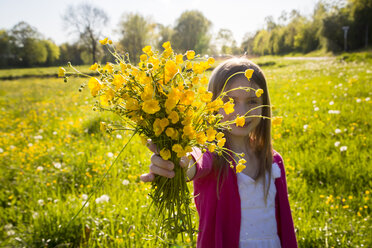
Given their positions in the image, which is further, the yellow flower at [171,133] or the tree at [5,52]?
the tree at [5,52]

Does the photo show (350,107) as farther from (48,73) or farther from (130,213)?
(48,73)

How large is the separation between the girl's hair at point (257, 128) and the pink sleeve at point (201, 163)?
0.07m

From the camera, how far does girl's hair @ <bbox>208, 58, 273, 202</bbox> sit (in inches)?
59.5

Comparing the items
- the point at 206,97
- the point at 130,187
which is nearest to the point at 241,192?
the point at 206,97

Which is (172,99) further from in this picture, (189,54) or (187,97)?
(189,54)

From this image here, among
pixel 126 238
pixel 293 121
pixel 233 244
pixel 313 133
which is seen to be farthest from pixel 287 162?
pixel 126 238

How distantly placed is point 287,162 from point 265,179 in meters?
1.59

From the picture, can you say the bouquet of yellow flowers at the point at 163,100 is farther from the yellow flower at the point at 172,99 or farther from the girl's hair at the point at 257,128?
the girl's hair at the point at 257,128

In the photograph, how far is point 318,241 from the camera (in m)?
1.98

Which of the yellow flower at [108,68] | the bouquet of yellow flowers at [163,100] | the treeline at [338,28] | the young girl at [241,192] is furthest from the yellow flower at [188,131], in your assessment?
the treeline at [338,28]

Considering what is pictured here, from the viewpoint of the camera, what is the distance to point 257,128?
6.08 ft

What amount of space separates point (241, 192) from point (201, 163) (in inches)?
17.1

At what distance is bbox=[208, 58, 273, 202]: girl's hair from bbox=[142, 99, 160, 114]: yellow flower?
0.79m

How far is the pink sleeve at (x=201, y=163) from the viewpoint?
128 cm
